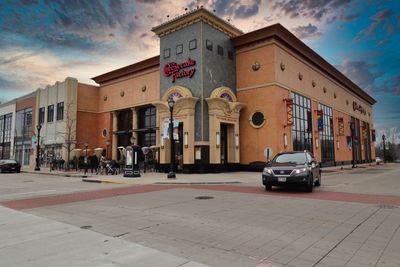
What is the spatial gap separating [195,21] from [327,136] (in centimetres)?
2496

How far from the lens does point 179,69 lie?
Answer: 2969 centimetres

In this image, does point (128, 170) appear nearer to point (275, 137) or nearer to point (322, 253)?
point (275, 137)

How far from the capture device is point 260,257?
474 centimetres

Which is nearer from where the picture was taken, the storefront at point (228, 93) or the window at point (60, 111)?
the storefront at point (228, 93)

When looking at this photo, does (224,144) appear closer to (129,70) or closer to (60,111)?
(129,70)

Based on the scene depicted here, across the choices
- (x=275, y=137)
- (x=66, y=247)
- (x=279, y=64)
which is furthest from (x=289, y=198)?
(x=279, y=64)

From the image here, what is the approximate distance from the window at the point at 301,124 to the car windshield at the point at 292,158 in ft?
60.2

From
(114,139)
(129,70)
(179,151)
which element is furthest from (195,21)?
(114,139)

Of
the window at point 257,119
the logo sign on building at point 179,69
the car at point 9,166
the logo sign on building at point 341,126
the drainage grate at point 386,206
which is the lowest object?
the drainage grate at point 386,206

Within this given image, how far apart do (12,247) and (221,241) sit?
3698mm

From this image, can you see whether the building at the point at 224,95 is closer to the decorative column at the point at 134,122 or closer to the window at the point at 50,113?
the decorative column at the point at 134,122

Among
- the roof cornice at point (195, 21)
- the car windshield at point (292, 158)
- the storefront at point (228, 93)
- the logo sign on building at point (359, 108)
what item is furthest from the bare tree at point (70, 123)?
the logo sign on building at point (359, 108)

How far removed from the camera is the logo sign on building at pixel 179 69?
28547 millimetres

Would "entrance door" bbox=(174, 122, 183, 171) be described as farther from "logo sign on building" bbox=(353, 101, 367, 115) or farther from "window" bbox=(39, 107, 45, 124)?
"logo sign on building" bbox=(353, 101, 367, 115)
